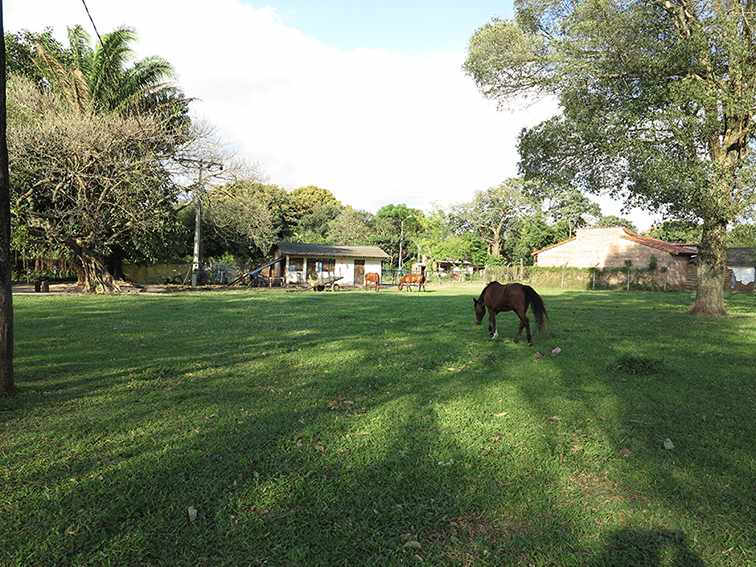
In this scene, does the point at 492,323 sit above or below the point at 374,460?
above

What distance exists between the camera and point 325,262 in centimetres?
3812

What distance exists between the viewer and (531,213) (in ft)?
196

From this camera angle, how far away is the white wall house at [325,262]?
3688cm

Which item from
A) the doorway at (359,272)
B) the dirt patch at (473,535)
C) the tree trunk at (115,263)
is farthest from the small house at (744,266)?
→ the tree trunk at (115,263)

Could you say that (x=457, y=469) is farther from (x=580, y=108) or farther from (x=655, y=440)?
(x=580, y=108)

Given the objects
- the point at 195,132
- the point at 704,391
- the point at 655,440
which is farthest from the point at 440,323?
the point at 195,132

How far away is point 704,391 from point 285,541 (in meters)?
5.12

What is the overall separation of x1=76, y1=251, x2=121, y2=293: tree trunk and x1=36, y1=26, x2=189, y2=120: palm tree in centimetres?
747

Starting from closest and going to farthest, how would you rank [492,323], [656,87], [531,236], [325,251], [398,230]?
[492,323] → [656,87] → [325,251] → [531,236] → [398,230]

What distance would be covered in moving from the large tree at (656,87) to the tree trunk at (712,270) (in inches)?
1.2

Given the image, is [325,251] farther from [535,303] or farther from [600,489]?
[600,489]

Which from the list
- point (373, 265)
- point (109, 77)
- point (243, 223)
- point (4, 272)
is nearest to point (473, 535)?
point (4, 272)

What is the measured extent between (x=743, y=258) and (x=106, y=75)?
170 feet

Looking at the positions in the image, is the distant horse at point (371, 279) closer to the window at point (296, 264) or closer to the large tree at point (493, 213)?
the window at point (296, 264)
